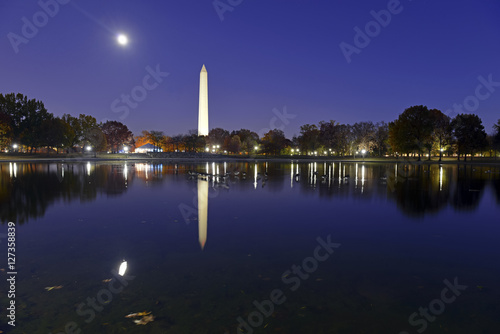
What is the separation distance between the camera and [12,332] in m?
4.72

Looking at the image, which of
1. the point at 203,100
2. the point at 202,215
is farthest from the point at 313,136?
the point at 202,215

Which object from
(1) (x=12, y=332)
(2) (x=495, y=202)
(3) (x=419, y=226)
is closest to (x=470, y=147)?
(2) (x=495, y=202)

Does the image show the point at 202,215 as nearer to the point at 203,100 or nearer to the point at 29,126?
the point at 203,100

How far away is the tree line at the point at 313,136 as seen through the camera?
82.2 metres

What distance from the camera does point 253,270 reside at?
7.12 m

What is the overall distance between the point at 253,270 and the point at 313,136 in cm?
11874

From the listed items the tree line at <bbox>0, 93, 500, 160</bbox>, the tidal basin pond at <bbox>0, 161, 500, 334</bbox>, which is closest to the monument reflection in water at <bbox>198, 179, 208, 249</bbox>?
the tidal basin pond at <bbox>0, 161, 500, 334</bbox>

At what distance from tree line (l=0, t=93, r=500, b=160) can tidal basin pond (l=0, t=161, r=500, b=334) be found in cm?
7555

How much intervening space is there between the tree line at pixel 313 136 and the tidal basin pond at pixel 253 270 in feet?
248

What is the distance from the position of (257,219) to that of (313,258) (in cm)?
470

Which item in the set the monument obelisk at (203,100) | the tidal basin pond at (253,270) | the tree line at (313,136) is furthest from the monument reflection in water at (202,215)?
the monument obelisk at (203,100)

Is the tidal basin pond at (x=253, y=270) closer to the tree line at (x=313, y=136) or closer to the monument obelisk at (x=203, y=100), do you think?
the tree line at (x=313, y=136)

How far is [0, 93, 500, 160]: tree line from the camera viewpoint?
82156 mm

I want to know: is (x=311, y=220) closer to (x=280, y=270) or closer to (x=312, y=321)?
(x=280, y=270)
